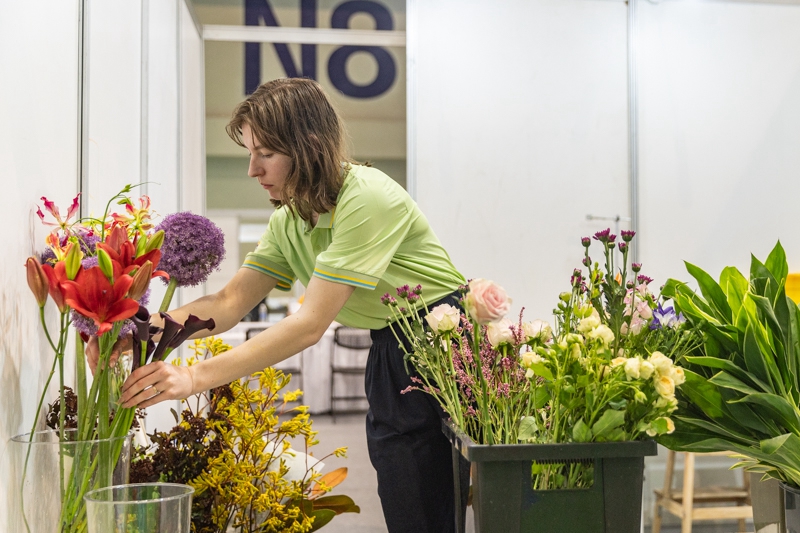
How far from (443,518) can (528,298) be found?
80.2 inches

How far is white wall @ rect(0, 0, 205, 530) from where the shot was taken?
0.90 metres

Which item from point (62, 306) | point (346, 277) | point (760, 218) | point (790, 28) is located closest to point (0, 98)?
point (62, 306)

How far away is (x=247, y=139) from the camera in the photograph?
4.03 ft

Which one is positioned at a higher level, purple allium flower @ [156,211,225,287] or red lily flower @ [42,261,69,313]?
purple allium flower @ [156,211,225,287]

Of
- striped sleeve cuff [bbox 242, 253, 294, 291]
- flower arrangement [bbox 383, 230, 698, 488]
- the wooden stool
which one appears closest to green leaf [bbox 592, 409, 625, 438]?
flower arrangement [bbox 383, 230, 698, 488]

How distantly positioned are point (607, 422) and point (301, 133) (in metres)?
0.75

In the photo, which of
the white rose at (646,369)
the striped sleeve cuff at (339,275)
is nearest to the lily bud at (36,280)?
the striped sleeve cuff at (339,275)

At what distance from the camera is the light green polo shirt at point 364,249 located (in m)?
1.14

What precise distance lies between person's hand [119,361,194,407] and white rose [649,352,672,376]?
52 centimetres

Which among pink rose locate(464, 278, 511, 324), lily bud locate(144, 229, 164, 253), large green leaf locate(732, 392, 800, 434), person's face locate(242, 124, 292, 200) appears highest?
person's face locate(242, 124, 292, 200)

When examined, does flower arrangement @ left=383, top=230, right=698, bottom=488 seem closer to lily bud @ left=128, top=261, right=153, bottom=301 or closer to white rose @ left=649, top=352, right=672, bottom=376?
white rose @ left=649, top=352, right=672, bottom=376

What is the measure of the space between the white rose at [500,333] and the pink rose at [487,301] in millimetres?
46

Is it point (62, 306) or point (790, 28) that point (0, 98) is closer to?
point (62, 306)

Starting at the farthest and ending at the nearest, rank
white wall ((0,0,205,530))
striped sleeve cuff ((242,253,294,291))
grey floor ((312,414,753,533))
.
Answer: grey floor ((312,414,753,533)), striped sleeve cuff ((242,253,294,291)), white wall ((0,0,205,530))
